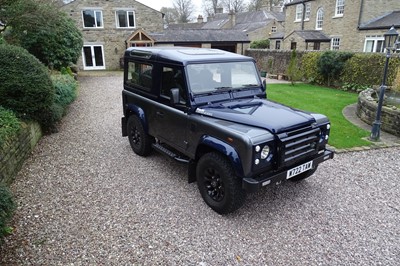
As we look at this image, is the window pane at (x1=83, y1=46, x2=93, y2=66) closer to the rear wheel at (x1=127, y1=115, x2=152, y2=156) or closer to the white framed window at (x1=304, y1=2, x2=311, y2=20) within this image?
the white framed window at (x1=304, y1=2, x2=311, y2=20)

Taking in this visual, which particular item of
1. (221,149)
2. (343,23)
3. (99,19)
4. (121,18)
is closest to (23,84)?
(221,149)

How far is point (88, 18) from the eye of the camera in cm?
2631

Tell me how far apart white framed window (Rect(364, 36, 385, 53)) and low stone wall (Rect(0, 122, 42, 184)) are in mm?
23819

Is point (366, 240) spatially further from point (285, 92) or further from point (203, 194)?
point (285, 92)

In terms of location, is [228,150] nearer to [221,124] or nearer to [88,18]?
[221,124]

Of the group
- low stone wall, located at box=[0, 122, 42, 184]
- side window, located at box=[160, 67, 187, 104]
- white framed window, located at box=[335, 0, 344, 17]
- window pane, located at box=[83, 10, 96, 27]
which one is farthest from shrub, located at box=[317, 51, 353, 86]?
window pane, located at box=[83, 10, 96, 27]

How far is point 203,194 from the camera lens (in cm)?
456

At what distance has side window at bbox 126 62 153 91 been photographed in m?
5.67

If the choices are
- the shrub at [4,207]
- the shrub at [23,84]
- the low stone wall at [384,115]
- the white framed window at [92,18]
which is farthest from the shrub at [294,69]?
the white framed window at [92,18]

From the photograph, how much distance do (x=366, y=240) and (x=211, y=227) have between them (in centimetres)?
209

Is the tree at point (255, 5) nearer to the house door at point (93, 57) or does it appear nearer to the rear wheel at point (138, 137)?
the house door at point (93, 57)

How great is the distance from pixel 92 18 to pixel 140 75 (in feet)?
79.0

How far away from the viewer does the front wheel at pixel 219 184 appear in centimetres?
397

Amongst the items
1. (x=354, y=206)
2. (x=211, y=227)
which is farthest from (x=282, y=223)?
(x=354, y=206)
